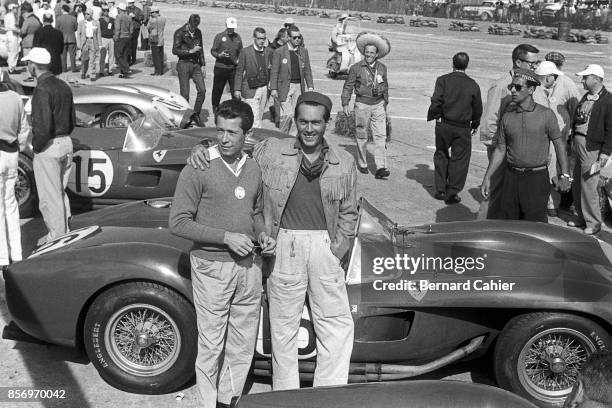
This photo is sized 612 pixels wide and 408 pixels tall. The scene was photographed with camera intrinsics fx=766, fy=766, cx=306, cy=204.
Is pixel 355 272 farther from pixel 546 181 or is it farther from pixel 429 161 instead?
pixel 429 161

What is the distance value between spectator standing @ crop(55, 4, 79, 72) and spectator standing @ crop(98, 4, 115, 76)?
0.76 m

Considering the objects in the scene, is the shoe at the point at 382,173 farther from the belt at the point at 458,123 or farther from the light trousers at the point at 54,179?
the light trousers at the point at 54,179

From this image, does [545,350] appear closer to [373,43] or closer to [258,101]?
[373,43]

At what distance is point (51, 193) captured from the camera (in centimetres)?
712

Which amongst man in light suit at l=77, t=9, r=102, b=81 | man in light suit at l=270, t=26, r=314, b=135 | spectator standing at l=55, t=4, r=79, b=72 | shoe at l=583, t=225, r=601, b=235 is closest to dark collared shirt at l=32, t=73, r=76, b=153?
man in light suit at l=270, t=26, r=314, b=135

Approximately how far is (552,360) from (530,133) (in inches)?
100.0

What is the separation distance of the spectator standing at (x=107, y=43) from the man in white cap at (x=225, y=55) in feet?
22.4

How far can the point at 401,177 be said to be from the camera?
36.2 feet

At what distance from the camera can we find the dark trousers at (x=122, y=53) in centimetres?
1981

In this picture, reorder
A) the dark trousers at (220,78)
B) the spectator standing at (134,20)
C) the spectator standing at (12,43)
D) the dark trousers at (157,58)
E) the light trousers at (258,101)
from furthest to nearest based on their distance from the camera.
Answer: the spectator standing at (134,20) → the dark trousers at (157,58) → the spectator standing at (12,43) → the dark trousers at (220,78) → the light trousers at (258,101)

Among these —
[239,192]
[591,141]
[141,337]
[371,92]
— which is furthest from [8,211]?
[591,141]

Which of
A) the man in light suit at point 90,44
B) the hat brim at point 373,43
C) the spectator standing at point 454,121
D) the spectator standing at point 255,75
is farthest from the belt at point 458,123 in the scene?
the man in light suit at point 90,44

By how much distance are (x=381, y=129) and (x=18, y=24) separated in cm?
1628

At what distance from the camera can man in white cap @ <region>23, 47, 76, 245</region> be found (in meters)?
6.87
